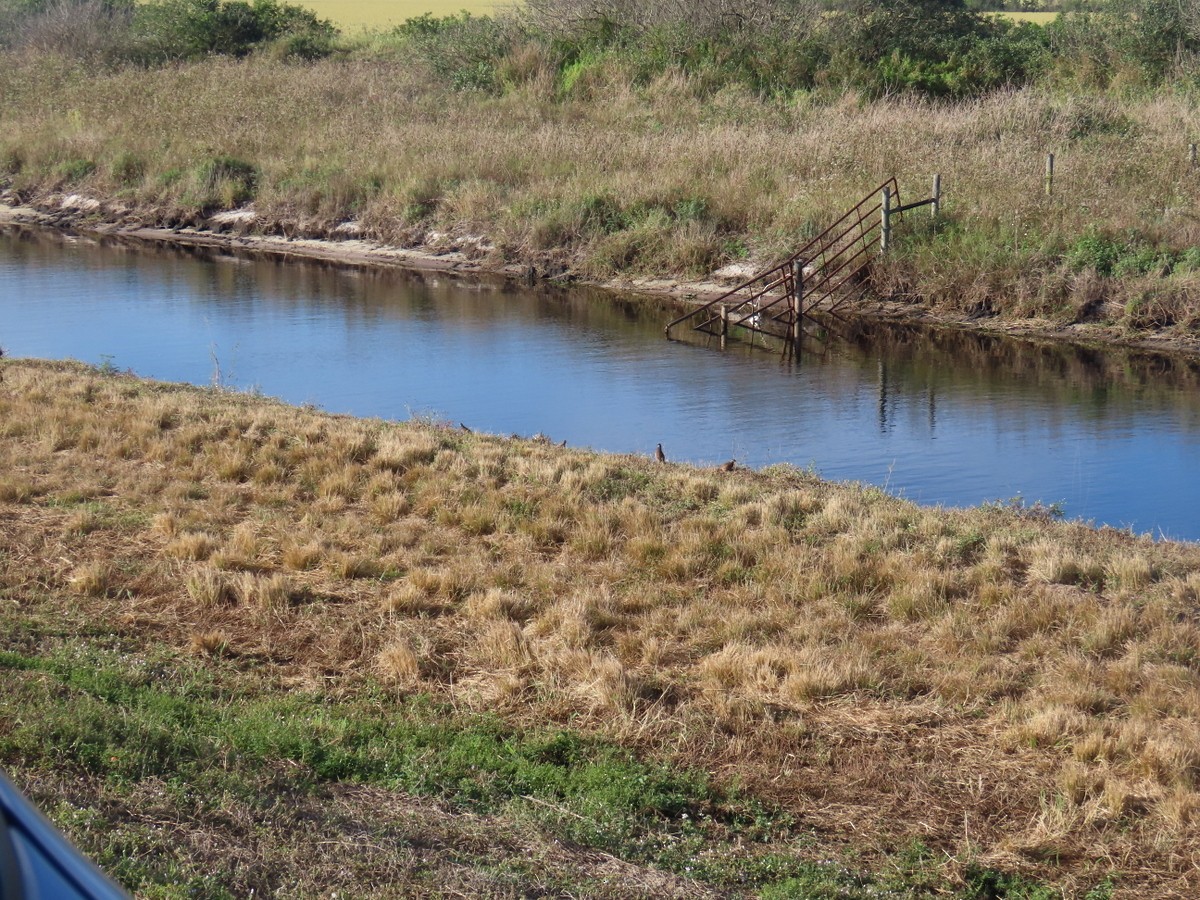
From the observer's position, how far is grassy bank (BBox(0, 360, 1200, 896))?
4.79 m

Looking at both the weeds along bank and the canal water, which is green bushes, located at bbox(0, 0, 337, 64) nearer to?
the weeds along bank

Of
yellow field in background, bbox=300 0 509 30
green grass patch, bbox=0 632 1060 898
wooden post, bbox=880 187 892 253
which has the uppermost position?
yellow field in background, bbox=300 0 509 30

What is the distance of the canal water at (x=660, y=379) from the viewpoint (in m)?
13.3

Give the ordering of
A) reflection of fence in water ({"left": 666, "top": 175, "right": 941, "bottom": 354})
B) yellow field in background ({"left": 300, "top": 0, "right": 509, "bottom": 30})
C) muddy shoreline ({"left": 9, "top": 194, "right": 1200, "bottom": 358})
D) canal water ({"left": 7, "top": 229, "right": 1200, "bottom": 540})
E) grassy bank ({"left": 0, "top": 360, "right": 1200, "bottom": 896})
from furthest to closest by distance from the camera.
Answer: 1. yellow field in background ({"left": 300, "top": 0, "right": 509, "bottom": 30})
2. reflection of fence in water ({"left": 666, "top": 175, "right": 941, "bottom": 354})
3. muddy shoreline ({"left": 9, "top": 194, "right": 1200, "bottom": 358})
4. canal water ({"left": 7, "top": 229, "right": 1200, "bottom": 540})
5. grassy bank ({"left": 0, "top": 360, "right": 1200, "bottom": 896})

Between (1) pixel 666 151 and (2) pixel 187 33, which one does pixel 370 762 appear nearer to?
(1) pixel 666 151

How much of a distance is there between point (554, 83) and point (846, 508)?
26761mm

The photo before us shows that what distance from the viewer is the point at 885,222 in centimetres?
2166

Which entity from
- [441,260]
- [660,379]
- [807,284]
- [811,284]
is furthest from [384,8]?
[660,379]

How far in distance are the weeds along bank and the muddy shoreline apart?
185mm

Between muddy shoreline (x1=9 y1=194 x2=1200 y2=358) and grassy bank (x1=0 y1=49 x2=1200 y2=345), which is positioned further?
grassy bank (x1=0 y1=49 x2=1200 y2=345)

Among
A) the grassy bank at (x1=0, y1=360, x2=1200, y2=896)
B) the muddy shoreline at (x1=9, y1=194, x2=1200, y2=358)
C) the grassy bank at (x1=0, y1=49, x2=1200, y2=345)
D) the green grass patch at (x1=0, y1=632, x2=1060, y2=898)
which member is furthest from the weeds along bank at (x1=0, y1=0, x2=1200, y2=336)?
A: the green grass patch at (x1=0, y1=632, x2=1060, y2=898)

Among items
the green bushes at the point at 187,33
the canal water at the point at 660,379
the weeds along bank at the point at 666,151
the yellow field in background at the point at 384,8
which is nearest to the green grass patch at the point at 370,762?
the canal water at the point at 660,379

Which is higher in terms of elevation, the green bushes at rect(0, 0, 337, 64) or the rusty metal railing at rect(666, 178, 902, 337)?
the green bushes at rect(0, 0, 337, 64)

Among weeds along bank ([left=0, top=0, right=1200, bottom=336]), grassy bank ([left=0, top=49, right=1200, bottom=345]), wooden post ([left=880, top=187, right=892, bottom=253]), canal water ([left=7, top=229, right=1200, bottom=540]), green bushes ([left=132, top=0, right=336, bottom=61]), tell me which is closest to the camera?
canal water ([left=7, top=229, right=1200, bottom=540])
